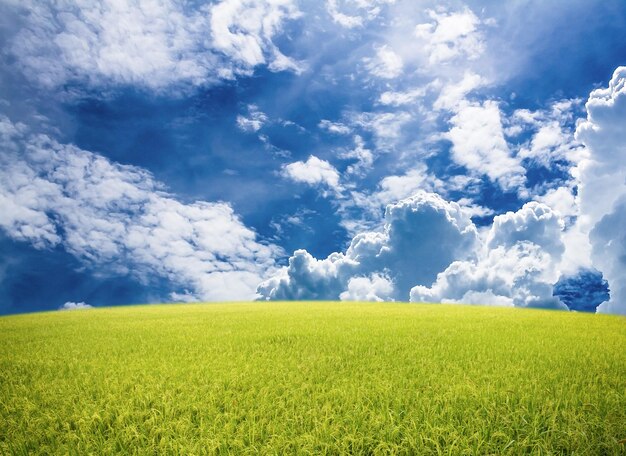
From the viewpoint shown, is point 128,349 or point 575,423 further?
point 128,349

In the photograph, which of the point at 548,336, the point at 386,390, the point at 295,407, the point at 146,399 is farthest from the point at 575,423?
the point at 548,336

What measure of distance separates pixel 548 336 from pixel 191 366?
12.1 meters

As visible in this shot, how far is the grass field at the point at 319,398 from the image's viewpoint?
16.9 feet

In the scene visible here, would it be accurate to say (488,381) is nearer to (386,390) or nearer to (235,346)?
(386,390)

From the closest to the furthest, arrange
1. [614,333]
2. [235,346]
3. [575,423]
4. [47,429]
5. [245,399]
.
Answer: [575,423] < [47,429] < [245,399] < [235,346] < [614,333]

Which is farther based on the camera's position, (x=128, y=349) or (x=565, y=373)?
(x=128, y=349)

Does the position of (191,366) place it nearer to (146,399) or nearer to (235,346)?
Answer: (146,399)

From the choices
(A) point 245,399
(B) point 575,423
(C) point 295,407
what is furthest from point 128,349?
(B) point 575,423

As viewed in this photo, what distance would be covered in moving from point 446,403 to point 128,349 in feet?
30.6

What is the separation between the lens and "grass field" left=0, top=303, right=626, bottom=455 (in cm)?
514

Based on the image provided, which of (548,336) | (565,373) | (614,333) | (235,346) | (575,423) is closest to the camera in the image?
(575,423)

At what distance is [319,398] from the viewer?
6.35 meters

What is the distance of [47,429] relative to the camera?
587cm

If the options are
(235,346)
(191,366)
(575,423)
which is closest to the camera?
(575,423)
